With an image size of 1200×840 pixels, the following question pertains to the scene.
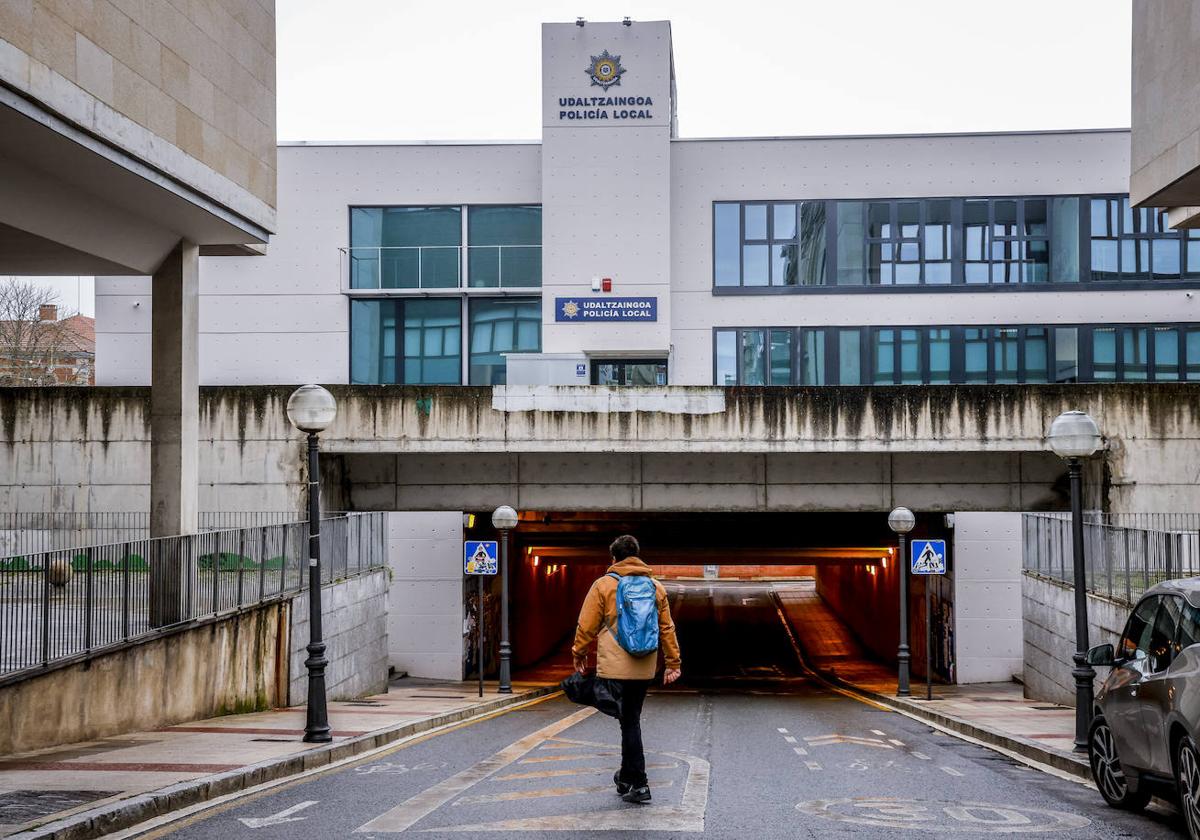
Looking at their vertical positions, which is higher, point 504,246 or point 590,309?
point 504,246

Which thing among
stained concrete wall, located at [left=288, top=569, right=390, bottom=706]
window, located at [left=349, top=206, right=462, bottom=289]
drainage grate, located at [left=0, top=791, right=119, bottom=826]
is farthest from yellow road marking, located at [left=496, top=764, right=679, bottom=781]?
window, located at [left=349, top=206, right=462, bottom=289]

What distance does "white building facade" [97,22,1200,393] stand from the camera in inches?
1331

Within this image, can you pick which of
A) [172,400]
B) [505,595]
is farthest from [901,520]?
[172,400]

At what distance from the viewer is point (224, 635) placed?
644 inches

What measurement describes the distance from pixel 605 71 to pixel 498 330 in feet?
24.7

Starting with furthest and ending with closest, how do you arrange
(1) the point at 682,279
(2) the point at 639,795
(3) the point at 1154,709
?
(1) the point at 682,279 < (2) the point at 639,795 < (3) the point at 1154,709

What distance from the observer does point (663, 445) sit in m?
25.7

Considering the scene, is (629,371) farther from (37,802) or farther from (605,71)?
(37,802)

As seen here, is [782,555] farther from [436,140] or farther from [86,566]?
[86,566]

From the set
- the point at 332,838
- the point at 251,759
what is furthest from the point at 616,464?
the point at 332,838

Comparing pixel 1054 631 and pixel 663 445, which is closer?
pixel 1054 631

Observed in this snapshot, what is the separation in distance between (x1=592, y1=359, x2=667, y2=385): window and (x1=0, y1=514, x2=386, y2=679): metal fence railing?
40.0ft

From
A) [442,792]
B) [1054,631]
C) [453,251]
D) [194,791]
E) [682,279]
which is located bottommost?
[1054,631]

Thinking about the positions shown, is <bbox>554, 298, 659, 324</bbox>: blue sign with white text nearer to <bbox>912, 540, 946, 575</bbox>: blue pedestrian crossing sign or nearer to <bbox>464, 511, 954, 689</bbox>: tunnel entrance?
<bbox>464, 511, 954, 689</bbox>: tunnel entrance
